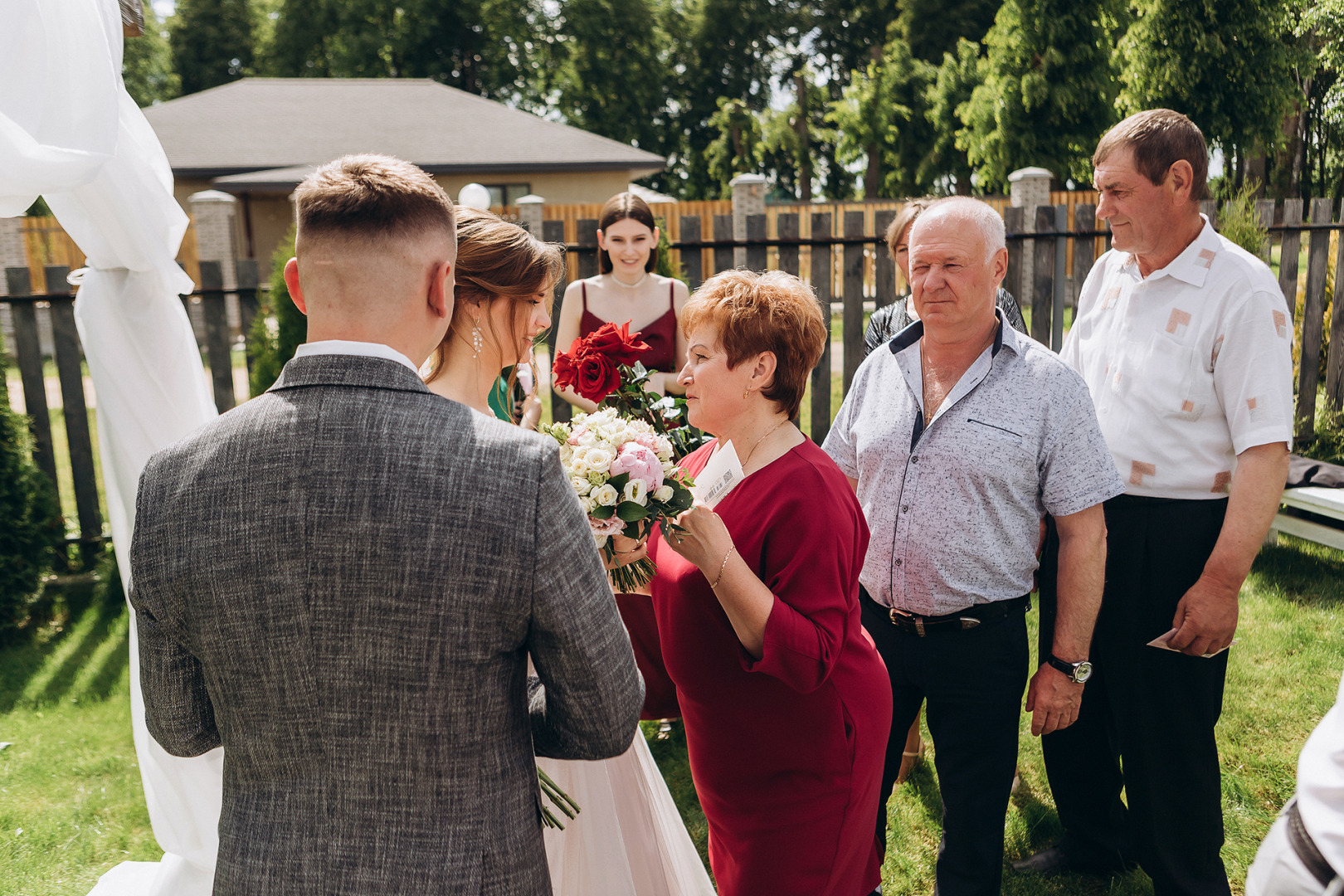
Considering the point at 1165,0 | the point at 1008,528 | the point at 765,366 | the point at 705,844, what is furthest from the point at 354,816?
the point at 1165,0

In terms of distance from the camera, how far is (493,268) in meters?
2.42

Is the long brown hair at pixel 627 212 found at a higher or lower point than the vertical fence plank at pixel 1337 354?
higher

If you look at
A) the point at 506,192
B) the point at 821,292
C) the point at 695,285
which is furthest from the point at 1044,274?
the point at 506,192

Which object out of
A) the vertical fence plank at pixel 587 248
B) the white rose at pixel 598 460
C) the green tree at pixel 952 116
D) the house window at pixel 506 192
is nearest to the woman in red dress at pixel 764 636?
the white rose at pixel 598 460

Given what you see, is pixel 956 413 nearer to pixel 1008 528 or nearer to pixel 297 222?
pixel 1008 528

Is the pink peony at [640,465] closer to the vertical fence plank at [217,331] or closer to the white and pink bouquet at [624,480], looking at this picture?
the white and pink bouquet at [624,480]

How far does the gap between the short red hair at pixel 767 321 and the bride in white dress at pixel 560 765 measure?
479mm

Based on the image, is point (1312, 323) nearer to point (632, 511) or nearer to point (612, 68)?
point (632, 511)

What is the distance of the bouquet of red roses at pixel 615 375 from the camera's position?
2455 mm

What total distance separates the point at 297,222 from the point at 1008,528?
203cm

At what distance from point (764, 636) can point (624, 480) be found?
18.4 inches

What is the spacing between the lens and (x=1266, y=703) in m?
4.26

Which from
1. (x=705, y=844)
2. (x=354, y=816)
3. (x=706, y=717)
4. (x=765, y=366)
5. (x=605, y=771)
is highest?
(x=765, y=366)

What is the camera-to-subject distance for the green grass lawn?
11.1ft
